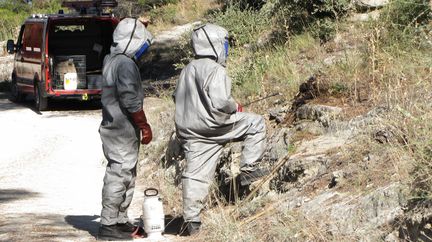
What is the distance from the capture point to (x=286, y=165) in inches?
372

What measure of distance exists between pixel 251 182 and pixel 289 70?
3999 millimetres

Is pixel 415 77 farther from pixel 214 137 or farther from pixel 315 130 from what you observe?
pixel 214 137

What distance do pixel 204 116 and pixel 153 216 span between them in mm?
994

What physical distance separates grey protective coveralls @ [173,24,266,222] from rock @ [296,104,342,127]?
1383mm

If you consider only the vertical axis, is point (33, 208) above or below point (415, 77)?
below

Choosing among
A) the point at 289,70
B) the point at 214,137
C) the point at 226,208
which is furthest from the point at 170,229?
the point at 289,70

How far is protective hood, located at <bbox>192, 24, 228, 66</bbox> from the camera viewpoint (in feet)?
29.4

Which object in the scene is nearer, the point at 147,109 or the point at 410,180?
the point at 410,180

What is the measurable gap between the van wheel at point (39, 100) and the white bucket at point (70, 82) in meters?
0.56

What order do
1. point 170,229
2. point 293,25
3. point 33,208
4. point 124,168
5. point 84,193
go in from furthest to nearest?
point 293,25 < point 84,193 < point 33,208 < point 170,229 < point 124,168

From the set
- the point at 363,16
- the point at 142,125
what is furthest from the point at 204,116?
the point at 363,16

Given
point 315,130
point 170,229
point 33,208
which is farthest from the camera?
point 33,208

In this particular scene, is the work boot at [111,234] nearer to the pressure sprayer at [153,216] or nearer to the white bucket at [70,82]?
the pressure sprayer at [153,216]

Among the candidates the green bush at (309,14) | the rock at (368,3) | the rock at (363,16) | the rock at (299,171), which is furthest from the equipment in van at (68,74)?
the rock at (299,171)
